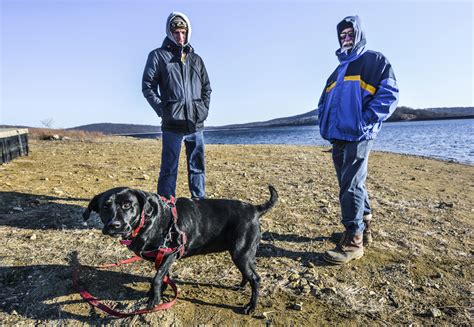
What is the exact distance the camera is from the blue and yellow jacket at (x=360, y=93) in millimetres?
3785

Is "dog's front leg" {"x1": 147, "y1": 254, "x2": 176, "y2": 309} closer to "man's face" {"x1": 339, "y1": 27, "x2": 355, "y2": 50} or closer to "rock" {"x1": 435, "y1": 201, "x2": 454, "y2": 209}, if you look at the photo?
"man's face" {"x1": 339, "y1": 27, "x2": 355, "y2": 50}

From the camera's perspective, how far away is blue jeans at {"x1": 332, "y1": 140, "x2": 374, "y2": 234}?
13.1 ft

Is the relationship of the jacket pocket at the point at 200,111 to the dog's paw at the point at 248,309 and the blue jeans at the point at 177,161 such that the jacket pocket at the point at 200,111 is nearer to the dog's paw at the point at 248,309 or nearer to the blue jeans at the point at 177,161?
the blue jeans at the point at 177,161

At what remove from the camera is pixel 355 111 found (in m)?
3.93

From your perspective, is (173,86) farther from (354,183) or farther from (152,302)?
(152,302)

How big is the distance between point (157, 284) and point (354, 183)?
106 inches

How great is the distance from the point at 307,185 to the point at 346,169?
151 inches

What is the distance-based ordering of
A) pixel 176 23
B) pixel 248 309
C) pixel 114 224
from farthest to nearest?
pixel 176 23
pixel 248 309
pixel 114 224

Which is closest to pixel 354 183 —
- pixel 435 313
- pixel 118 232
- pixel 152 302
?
pixel 435 313

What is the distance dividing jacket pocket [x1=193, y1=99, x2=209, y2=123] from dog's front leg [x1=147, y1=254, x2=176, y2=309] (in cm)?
248

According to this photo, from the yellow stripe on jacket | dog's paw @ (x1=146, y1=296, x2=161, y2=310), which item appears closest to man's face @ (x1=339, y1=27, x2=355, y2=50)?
the yellow stripe on jacket

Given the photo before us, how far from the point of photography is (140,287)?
349 centimetres

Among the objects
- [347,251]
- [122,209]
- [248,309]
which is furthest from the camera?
[347,251]

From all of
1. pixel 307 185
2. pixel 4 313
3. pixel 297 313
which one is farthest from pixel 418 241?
pixel 4 313
